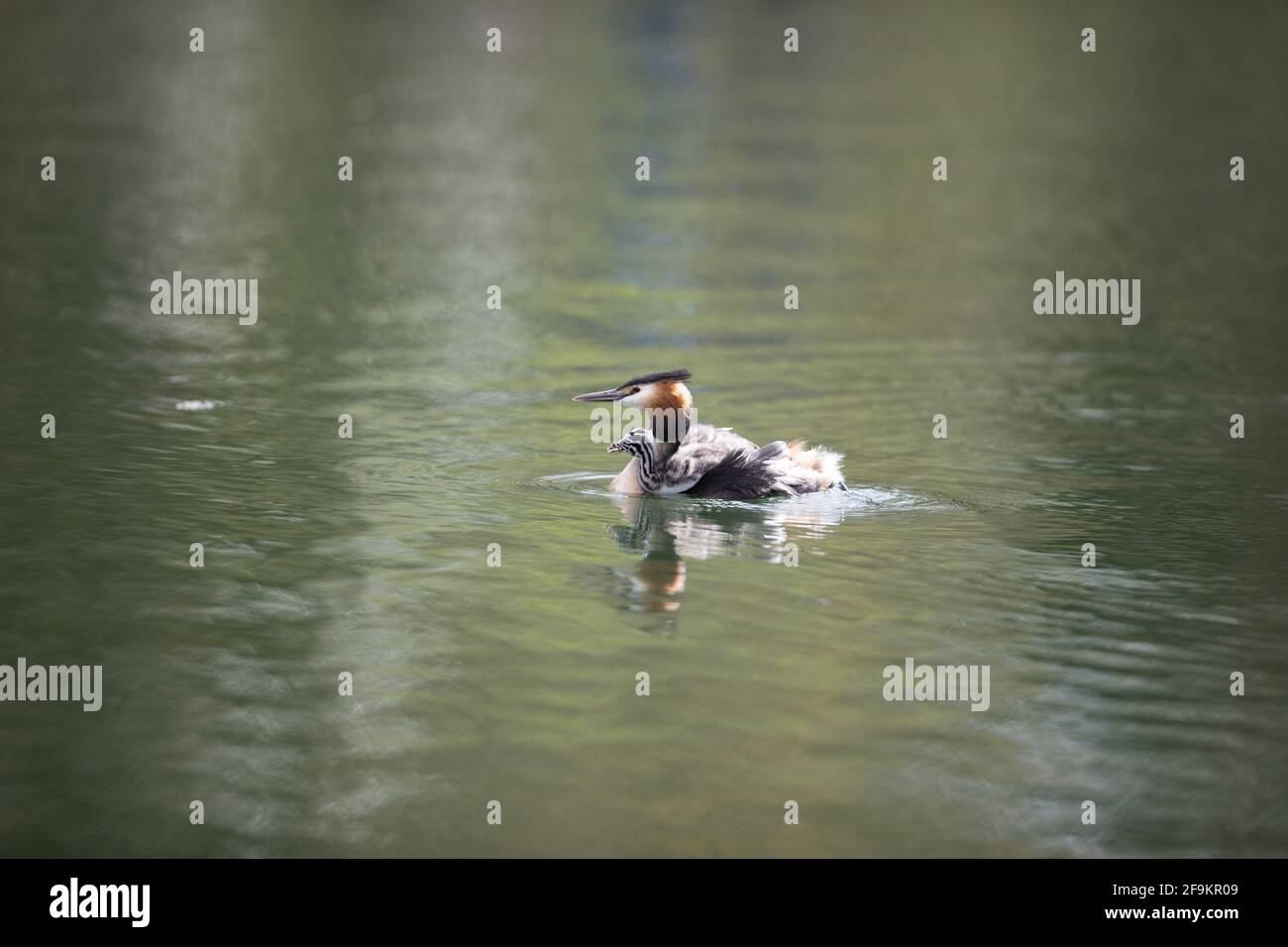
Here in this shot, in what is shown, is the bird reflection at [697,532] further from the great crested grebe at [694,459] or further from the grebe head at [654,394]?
the grebe head at [654,394]

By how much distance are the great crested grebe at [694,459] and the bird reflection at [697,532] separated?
0.10 metres

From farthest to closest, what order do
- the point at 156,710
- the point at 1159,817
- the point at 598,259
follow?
the point at 598,259 → the point at 156,710 → the point at 1159,817

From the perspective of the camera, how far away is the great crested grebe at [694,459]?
12.0m

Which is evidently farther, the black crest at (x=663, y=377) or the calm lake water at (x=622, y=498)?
the black crest at (x=663, y=377)

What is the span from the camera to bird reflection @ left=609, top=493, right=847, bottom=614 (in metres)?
10.5

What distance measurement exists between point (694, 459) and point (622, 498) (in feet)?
1.80

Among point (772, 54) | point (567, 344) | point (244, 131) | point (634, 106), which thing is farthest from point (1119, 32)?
point (567, 344)

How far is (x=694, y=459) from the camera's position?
39.7 feet

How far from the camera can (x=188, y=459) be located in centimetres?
1259

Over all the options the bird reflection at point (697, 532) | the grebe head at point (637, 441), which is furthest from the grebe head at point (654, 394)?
the bird reflection at point (697, 532)

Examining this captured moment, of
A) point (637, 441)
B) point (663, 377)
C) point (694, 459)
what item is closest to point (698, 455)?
point (694, 459)

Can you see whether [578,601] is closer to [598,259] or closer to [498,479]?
[498,479]

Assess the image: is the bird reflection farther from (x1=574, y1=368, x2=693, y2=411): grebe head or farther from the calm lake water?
(x1=574, y1=368, x2=693, y2=411): grebe head
